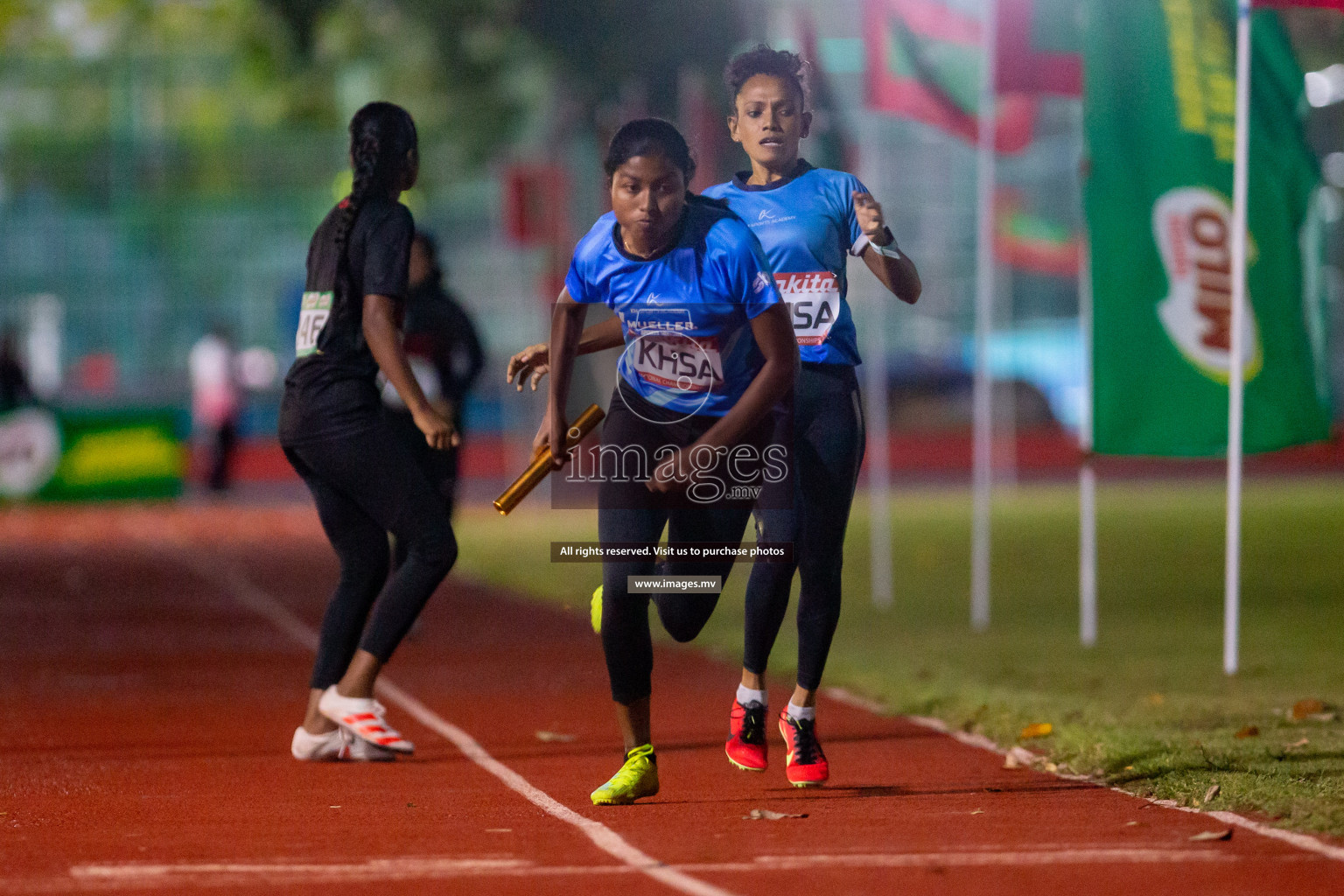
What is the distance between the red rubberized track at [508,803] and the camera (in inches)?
205

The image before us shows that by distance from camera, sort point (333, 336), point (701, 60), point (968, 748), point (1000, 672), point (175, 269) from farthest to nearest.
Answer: point (175, 269) < point (701, 60) < point (1000, 672) < point (968, 748) < point (333, 336)

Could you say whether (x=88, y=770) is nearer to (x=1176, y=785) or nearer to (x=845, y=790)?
(x=845, y=790)

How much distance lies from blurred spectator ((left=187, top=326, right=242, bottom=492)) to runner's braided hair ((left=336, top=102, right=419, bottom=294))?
A: 22.2 metres

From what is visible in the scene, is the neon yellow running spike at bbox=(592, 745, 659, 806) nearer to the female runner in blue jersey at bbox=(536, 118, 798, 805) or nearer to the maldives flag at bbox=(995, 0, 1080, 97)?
the female runner in blue jersey at bbox=(536, 118, 798, 805)

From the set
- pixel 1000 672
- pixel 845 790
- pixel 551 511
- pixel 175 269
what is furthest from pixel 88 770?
pixel 175 269

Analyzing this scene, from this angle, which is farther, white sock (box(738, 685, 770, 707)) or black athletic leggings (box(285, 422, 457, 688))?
black athletic leggings (box(285, 422, 457, 688))

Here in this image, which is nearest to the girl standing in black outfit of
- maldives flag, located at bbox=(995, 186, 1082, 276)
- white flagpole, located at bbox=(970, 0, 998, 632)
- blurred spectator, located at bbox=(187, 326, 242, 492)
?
white flagpole, located at bbox=(970, 0, 998, 632)

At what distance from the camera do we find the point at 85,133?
45.5 metres

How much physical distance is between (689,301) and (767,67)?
96 cm

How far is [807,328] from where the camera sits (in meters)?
6.52

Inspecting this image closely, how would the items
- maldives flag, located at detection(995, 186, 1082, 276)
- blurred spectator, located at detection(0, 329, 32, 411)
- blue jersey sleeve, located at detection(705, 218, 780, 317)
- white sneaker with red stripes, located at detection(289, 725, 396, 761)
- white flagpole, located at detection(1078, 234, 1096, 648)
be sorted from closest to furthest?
blue jersey sleeve, located at detection(705, 218, 780, 317) < white sneaker with red stripes, located at detection(289, 725, 396, 761) < white flagpole, located at detection(1078, 234, 1096, 648) < maldives flag, located at detection(995, 186, 1082, 276) < blurred spectator, located at detection(0, 329, 32, 411)

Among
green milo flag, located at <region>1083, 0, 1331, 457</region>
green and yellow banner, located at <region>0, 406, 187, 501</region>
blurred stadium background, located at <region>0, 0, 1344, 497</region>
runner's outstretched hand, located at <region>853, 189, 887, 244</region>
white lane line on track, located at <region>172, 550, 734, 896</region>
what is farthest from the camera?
blurred stadium background, located at <region>0, 0, 1344, 497</region>

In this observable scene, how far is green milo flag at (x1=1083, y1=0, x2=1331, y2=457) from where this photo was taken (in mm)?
10172

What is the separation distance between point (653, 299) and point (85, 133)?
1656 inches
